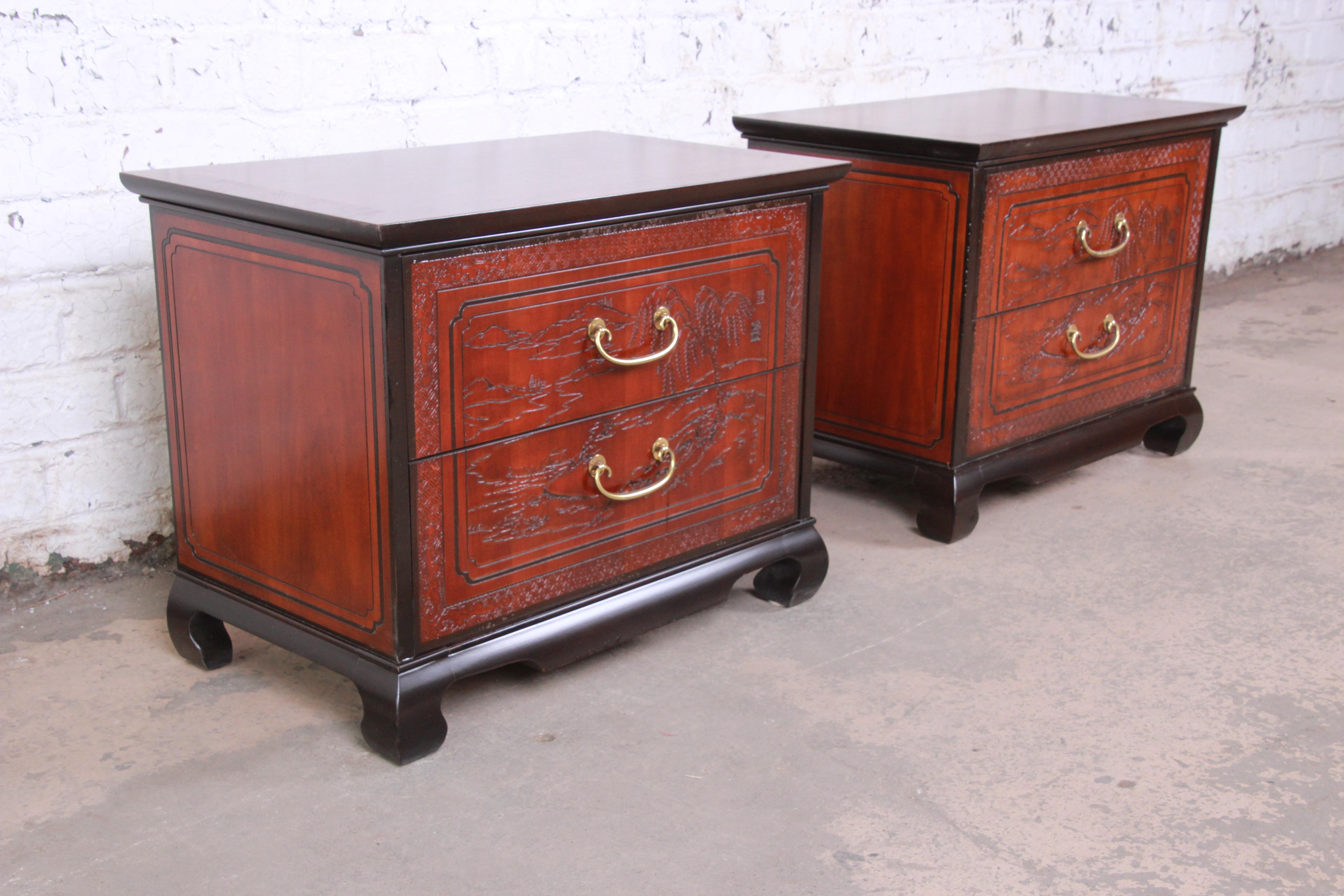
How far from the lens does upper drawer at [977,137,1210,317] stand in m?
2.16

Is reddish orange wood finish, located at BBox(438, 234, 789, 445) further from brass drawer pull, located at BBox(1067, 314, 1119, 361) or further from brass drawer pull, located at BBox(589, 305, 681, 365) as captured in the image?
brass drawer pull, located at BBox(1067, 314, 1119, 361)

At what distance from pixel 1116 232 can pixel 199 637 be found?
5.29 ft

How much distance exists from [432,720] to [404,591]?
0.17 meters

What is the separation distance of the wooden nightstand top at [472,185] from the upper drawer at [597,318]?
0.03 metres

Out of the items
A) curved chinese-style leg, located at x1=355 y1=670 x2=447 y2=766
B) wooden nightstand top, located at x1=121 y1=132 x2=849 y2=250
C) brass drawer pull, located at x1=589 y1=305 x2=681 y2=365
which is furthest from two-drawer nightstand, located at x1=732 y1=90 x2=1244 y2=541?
curved chinese-style leg, located at x1=355 y1=670 x2=447 y2=766

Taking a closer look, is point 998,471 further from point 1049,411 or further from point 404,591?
point 404,591

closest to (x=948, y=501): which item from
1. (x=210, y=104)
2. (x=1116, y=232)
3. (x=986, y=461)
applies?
(x=986, y=461)

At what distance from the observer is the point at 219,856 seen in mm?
1409

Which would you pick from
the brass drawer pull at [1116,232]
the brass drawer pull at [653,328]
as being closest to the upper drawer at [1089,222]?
the brass drawer pull at [1116,232]

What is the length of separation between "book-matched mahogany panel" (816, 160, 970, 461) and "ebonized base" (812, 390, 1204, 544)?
3cm

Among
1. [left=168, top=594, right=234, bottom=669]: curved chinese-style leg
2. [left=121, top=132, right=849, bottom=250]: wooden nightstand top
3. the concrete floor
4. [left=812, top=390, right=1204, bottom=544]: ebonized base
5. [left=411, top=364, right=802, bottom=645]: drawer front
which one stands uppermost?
[left=121, top=132, right=849, bottom=250]: wooden nightstand top

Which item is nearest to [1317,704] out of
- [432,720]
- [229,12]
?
[432,720]

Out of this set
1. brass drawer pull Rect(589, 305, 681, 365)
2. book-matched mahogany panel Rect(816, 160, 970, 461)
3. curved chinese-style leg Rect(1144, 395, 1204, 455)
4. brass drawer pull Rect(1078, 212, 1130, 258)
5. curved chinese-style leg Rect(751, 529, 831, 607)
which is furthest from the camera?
curved chinese-style leg Rect(1144, 395, 1204, 455)

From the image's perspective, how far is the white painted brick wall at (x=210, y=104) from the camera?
1.91 metres
